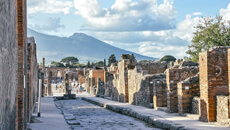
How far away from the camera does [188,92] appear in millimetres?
12164

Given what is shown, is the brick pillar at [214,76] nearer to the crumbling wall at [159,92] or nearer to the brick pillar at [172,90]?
the brick pillar at [172,90]

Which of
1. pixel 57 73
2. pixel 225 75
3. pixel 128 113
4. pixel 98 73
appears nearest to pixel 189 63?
pixel 128 113

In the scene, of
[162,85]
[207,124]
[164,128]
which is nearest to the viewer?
[207,124]

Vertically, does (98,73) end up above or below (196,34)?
below

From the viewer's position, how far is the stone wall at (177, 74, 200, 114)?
12.1m

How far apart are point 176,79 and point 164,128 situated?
358 cm

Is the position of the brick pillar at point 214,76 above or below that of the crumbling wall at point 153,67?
below

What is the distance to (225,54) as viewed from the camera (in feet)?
33.4

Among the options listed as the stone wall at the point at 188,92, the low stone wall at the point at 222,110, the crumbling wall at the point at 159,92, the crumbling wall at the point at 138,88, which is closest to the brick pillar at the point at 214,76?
the low stone wall at the point at 222,110

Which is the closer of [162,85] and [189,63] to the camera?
[162,85]

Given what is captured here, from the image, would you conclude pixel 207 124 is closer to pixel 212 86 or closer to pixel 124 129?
pixel 212 86

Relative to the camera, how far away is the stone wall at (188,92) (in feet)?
39.7

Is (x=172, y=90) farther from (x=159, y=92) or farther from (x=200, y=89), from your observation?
(x=200, y=89)

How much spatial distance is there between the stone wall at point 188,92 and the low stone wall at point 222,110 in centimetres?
212
